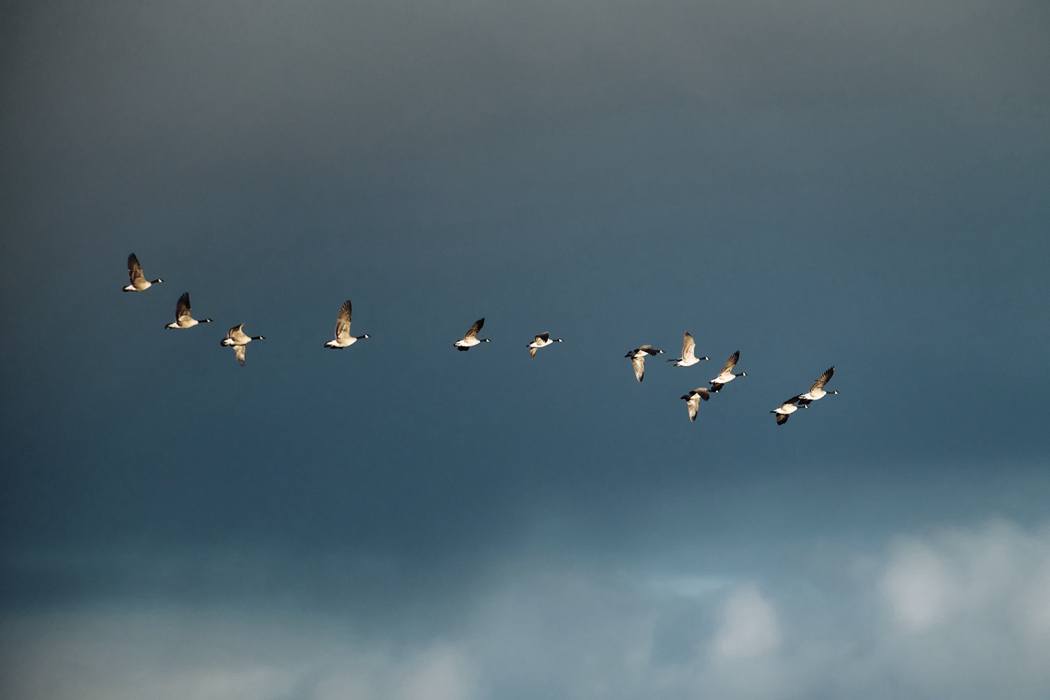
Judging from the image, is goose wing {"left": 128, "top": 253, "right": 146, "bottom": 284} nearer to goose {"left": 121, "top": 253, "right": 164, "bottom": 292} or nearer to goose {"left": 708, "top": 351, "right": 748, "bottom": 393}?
goose {"left": 121, "top": 253, "right": 164, "bottom": 292}

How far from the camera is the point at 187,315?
124 metres

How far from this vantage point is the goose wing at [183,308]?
403 ft

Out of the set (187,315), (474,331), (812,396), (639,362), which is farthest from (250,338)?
(812,396)

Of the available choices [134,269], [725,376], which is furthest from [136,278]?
[725,376]

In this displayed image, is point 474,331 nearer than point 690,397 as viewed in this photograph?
Yes

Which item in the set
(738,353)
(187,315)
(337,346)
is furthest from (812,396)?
(187,315)

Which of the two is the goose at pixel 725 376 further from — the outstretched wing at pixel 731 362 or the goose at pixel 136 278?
the goose at pixel 136 278

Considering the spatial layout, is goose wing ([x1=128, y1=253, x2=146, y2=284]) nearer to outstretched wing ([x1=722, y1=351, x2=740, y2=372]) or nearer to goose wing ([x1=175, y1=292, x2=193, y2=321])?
goose wing ([x1=175, y1=292, x2=193, y2=321])

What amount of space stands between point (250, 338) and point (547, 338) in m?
19.1

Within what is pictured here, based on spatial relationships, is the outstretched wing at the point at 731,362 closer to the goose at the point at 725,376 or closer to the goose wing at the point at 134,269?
the goose at the point at 725,376

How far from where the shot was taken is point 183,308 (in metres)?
124

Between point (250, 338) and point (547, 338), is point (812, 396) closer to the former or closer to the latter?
point (547, 338)

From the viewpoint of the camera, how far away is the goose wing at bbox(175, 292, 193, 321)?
123 m

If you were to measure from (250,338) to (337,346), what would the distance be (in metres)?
9.55
